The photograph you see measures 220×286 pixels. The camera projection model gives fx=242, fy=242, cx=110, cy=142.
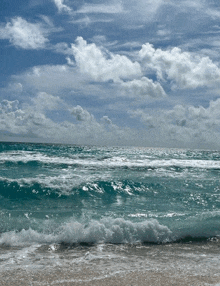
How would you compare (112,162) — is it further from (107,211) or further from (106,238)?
(106,238)

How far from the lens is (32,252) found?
4754 millimetres

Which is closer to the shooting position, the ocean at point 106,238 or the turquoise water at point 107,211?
the ocean at point 106,238

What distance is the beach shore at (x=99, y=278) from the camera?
3.45 meters

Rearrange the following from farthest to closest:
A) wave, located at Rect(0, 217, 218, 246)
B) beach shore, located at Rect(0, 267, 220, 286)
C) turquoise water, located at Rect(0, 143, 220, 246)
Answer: turquoise water, located at Rect(0, 143, 220, 246) < wave, located at Rect(0, 217, 218, 246) < beach shore, located at Rect(0, 267, 220, 286)

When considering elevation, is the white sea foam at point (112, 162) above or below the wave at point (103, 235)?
above

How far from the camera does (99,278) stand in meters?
3.60

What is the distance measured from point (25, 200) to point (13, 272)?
→ 6.12 metres

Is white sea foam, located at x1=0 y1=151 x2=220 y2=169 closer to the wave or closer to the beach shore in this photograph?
the wave

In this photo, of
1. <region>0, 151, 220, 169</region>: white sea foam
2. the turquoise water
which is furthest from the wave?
<region>0, 151, 220, 169</region>: white sea foam

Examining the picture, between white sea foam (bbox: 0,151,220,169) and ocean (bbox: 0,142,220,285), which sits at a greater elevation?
white sea foam (bbox: 0,151,220,169)

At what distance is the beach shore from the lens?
Result: 11.3 ft

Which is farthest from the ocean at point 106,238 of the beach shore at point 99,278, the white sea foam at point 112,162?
the white sea foam at point 112,162

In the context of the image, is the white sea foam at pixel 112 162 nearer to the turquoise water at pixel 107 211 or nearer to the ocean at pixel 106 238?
the turquoise water at pixel 107 211

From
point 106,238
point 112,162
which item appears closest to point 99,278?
point 106,238
